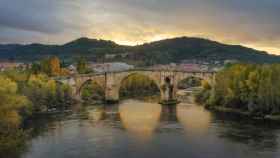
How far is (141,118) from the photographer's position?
42781mm

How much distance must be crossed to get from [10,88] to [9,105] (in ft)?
15.0

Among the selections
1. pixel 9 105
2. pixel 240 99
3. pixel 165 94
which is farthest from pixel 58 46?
pixel 9 105

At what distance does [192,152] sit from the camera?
91.2 feet

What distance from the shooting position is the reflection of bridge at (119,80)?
199 ft

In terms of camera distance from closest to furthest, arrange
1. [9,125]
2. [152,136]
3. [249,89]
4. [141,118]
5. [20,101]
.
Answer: [9,125]
[152,136]
[20,101]
[141,118]
[249,89]

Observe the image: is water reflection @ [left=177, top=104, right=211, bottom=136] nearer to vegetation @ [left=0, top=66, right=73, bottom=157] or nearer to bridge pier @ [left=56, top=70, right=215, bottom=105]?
bridge pier @ [left=56, top=70, right=215, bottom=105]

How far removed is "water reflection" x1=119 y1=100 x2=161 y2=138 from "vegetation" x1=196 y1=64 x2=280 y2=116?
23.3ft

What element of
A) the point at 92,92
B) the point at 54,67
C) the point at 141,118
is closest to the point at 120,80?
the point at 92,92

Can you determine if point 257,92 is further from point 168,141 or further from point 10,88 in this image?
point 10,88

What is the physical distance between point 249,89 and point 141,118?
35.9 ft

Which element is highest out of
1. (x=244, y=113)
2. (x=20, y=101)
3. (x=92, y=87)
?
(x=20, y=101)

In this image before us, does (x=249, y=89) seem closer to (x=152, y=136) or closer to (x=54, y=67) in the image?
(x=152, y=136)

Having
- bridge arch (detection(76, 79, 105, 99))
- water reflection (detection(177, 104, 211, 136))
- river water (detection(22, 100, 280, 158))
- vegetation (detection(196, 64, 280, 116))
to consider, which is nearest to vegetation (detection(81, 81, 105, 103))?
bridge arch (detection(76, 79, 105, 99))

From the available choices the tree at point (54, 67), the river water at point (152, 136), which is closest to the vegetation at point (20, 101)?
the tree at point (54, 67)
